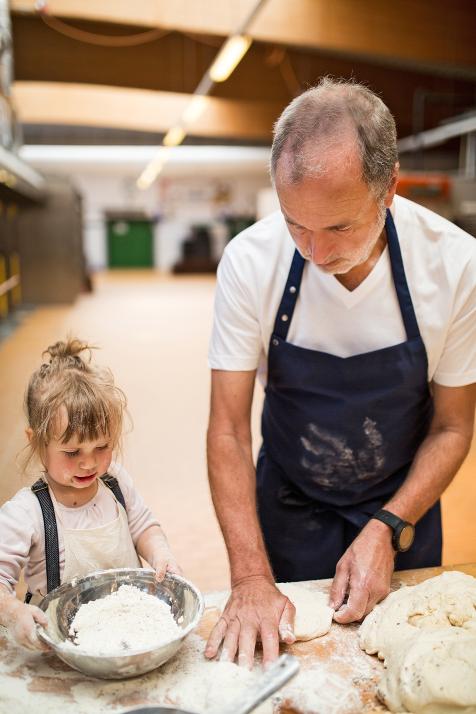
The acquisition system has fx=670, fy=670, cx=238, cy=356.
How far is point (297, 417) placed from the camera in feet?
4.95

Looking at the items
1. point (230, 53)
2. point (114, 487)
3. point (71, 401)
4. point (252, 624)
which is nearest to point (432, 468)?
point (252, 624)

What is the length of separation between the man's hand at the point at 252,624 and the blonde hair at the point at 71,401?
1.15 ft

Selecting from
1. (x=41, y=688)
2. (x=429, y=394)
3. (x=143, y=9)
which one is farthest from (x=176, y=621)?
(x=143, y=9)

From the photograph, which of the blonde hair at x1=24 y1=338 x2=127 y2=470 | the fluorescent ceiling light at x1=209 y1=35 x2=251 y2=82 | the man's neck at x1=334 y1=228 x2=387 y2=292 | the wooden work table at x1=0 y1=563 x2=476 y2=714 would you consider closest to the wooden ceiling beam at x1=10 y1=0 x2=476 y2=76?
the fluorescent ceiling light at x1=209 y1=35 x2=251 y2=82

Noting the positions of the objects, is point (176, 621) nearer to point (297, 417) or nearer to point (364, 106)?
point (297, 417)

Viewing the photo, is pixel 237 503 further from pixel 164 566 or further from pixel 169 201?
pixel 169 201

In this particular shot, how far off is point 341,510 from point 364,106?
34.9 inches

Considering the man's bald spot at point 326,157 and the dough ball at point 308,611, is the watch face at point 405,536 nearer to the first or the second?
the dough ball at point 308,611

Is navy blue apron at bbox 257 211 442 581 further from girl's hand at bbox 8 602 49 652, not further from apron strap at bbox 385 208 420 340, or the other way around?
girl's hand at bbox 8 602 49 652

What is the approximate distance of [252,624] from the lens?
1.09 meters

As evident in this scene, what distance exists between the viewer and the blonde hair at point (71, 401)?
3.71 ft

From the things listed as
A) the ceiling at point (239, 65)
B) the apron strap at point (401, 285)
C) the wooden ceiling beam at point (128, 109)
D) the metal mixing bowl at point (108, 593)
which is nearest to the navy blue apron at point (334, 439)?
the apron strap at point (401, 285)

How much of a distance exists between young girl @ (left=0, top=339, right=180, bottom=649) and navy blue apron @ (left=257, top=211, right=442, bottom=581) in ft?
1.40

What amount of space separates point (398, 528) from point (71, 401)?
67 cm
